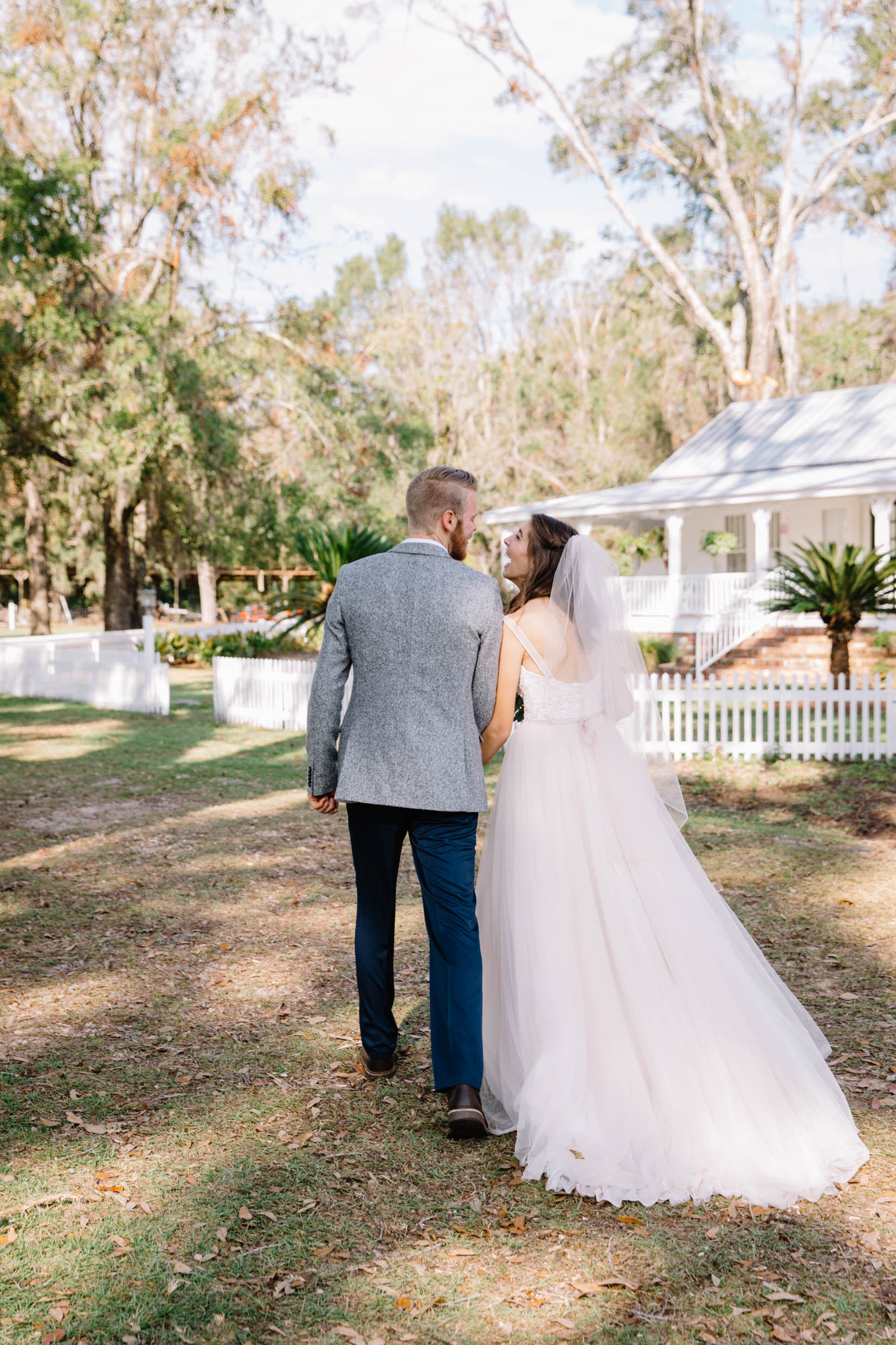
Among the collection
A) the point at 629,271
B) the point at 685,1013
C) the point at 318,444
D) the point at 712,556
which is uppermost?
the point at 629,271

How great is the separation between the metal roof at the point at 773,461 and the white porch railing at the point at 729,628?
2.60m

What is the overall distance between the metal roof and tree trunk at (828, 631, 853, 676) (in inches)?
387

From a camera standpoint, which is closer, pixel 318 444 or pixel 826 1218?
pixel 826 1218

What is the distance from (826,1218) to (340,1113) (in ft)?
5.26

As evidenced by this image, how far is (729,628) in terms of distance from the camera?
67.2 ft

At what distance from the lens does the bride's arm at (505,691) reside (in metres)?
3.80

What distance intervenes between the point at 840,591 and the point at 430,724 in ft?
32.4

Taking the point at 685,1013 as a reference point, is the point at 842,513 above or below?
above

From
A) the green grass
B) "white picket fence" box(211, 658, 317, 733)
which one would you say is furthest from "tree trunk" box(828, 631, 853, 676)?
"white picket fence" box(211, 658, 317, 733)

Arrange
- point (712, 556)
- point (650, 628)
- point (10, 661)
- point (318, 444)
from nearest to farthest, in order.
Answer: point (10, 661), point (650, 628), point (318, 444), point (712, 556)

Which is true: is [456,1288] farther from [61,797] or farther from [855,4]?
[855,4]

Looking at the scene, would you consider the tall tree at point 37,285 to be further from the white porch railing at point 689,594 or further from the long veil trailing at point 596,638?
the long veil trailing at point 596,638

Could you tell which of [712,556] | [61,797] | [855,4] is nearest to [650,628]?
[712,556]

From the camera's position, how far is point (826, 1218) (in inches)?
125
